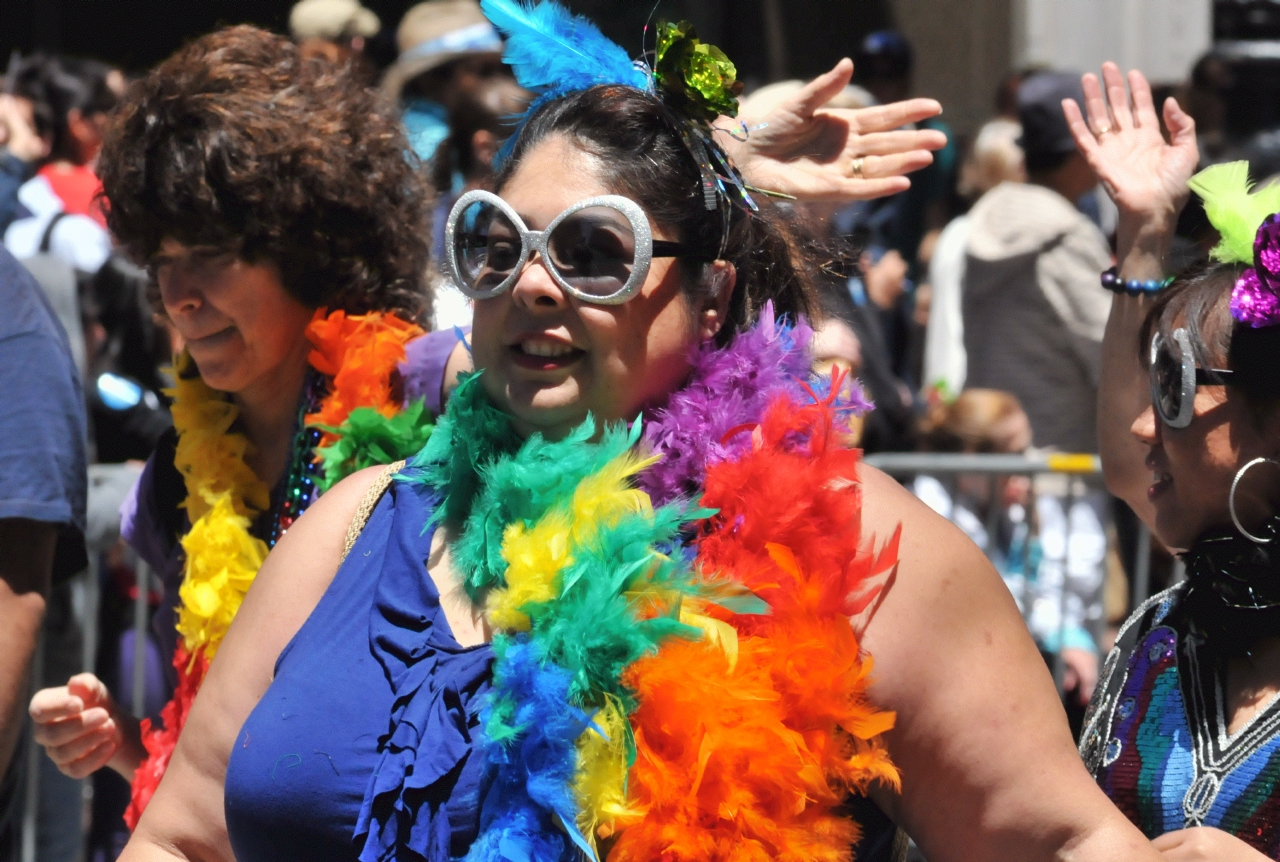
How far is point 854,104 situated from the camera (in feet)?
19.8

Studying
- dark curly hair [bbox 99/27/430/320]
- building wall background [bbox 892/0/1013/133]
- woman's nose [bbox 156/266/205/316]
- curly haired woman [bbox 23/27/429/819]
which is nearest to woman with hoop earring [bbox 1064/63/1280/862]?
curly haired woman [bbox 23/27/429/819]

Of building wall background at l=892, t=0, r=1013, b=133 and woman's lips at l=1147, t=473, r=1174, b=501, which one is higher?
woman's lips at l=1147, t=473, r=1174, b=501

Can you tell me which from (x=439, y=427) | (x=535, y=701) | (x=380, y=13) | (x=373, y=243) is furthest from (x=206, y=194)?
(x=380, y=13)

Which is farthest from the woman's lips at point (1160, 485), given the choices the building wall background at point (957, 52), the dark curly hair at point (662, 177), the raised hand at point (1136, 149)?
the building wall background at point (957, 52)

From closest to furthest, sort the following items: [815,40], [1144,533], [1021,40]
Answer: [1144,533] → [1021,40] → [815,40]

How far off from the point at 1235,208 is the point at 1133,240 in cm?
31

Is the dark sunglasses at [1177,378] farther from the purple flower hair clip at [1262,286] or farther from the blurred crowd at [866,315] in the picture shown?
the blurred crowd at [866,315]

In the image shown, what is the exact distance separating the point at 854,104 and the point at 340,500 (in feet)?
14.0

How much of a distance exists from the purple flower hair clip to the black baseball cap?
12.3 feet

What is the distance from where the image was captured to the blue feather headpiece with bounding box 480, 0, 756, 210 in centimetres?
222

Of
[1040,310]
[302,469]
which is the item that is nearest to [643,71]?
[302,469]

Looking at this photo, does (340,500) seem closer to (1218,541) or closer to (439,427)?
(439,427)

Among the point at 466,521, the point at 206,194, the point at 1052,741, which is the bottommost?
the point at 1052,741

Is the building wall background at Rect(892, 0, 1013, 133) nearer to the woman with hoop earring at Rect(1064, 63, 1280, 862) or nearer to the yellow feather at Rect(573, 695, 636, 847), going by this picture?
the woman with hoop earring at Rect(1064, 63, 1280, 862)
